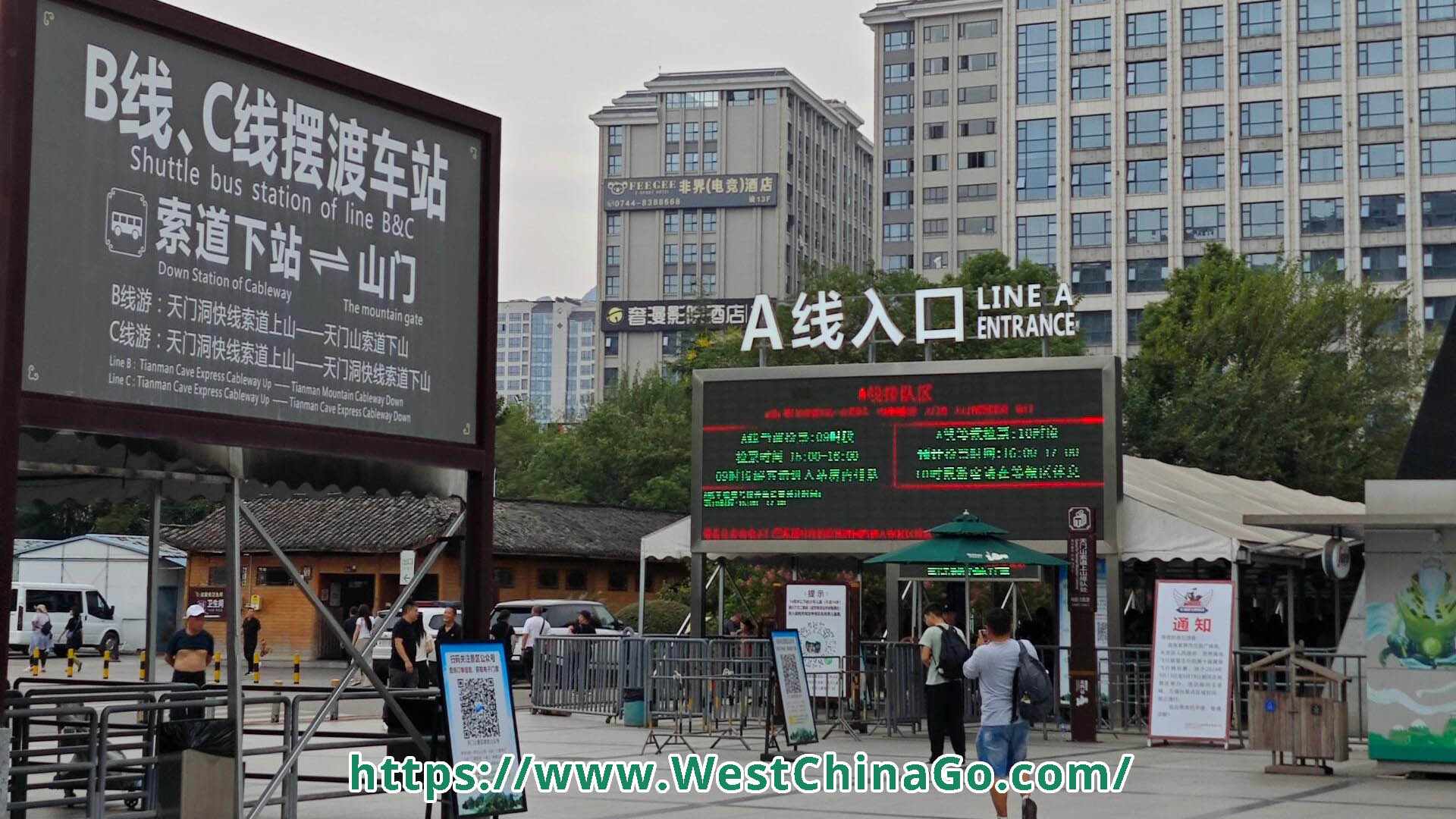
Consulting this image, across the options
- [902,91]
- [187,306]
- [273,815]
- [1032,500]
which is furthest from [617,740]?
[902,91]

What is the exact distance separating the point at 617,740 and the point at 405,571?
660 inches

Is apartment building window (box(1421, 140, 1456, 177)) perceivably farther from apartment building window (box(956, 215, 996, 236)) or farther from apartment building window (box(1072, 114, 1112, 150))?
apartment building window (box(956, 215, 996, 236))

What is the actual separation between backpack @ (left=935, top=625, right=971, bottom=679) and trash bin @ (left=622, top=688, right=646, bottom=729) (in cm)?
809

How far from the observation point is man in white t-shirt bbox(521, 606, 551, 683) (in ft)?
105

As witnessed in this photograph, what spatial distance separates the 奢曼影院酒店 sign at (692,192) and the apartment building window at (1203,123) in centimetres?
5785

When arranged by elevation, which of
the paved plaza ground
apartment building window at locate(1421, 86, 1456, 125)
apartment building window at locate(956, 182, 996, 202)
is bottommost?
the paved plaza ground

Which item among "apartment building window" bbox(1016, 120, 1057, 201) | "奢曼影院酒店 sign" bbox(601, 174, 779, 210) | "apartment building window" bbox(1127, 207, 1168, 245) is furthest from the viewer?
"奢曼影院酒店 sign" bbox(601, 174, 779, 210)

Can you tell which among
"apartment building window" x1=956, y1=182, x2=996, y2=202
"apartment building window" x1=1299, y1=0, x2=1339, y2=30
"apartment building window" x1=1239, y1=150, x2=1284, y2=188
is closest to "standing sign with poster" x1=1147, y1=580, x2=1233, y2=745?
"apartment building window" x1=1239, y1=150, x2=1284, y2=188

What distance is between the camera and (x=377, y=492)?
12250 mm

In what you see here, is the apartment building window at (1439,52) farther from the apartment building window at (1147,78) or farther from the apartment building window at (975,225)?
the apartment building window at (975,225)

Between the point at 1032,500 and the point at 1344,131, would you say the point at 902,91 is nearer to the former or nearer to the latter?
the point at 1344,131

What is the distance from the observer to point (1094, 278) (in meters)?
100

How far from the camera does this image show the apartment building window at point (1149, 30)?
9769 cm

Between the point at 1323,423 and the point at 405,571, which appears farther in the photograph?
the point at 1323,423
